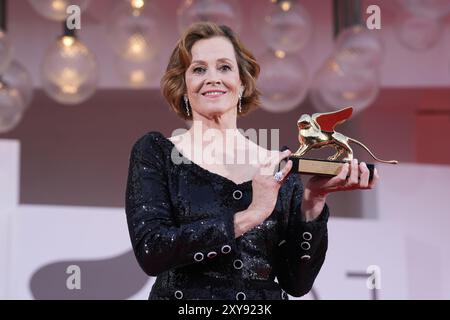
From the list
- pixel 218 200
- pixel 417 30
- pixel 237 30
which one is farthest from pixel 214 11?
pixel 218 200

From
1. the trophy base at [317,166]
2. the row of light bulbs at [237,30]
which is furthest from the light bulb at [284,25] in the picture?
the trophy base at [317,166]

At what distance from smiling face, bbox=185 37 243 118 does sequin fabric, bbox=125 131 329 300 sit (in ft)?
0.34

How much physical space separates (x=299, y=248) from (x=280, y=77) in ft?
4.86

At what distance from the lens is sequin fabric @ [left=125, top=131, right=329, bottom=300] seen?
1524 millimetres

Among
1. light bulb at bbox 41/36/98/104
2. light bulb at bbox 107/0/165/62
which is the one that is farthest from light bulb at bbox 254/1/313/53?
light bulb at bbox 41/36/98/104

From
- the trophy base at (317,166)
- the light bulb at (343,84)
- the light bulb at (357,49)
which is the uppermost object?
the light bulb at (357,49)

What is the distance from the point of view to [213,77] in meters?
1.64

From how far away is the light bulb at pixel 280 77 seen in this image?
3.03m

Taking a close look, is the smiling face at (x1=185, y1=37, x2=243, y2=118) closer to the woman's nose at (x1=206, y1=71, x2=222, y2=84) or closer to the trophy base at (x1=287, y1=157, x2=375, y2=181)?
the woman's nose at (x1=206, y1=71, x2=222, y2=84)

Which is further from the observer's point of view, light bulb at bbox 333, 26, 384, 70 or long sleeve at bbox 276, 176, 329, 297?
light bulb at bbox 333, 26, 384, 70

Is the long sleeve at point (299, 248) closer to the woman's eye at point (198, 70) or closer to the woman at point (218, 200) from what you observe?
the woman at point (218, 200)

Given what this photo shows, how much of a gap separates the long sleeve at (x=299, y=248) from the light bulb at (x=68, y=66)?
55.3 inches

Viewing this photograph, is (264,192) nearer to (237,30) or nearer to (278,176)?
(278,176)
